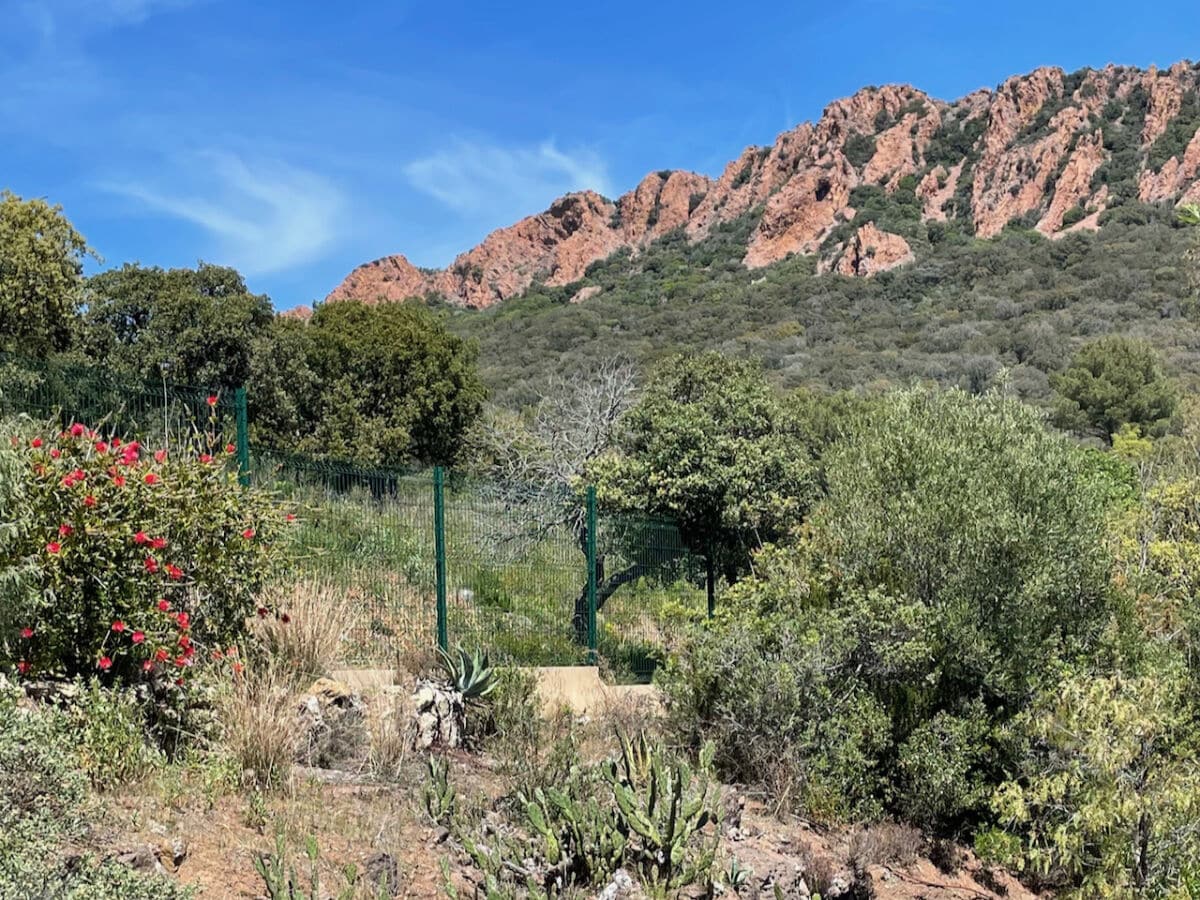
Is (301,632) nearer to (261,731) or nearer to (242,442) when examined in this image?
(261,731)

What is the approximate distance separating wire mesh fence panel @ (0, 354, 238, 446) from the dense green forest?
88.5ft

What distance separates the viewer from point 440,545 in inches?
360

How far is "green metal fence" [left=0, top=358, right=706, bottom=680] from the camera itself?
733 cm

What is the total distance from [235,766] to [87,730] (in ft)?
2.85

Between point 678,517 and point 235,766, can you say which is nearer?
point 235,766

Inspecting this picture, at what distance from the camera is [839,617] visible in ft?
28.5

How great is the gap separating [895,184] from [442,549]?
225 ft

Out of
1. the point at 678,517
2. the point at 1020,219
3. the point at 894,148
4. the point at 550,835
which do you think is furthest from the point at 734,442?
the point at 894,148

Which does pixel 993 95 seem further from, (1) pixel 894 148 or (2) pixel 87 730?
(2) pixel 87 730

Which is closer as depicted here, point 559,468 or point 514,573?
point 514,573

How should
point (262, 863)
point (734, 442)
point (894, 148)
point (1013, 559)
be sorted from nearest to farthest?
point (262, 863), point (1013, 559), point (734, 442), point (894, 148)

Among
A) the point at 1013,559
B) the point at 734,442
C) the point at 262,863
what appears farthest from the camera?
the point at 734,442

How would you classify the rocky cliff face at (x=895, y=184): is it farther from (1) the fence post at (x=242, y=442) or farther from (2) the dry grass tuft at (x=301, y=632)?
(2) the dry grass tuft at (x=301, y=632)

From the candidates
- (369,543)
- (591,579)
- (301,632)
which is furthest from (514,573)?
(301,632)
